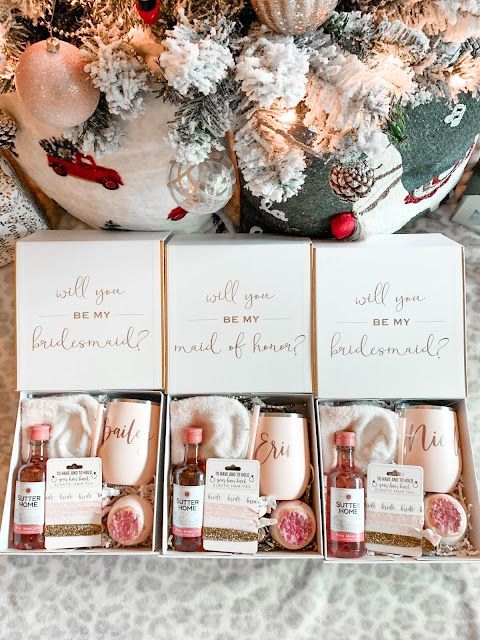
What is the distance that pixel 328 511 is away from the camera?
3.77 ft

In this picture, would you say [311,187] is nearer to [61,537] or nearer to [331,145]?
[331,145]

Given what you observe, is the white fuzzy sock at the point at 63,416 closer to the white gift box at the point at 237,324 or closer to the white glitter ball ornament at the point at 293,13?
the white gift box at the point at 237,324

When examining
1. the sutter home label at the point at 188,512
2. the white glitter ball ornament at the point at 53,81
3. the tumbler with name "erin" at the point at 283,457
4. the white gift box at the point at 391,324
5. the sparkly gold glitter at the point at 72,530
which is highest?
the white glitter ball ornament at the point at 53,81

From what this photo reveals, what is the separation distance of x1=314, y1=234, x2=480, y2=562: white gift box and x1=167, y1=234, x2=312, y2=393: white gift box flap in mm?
44

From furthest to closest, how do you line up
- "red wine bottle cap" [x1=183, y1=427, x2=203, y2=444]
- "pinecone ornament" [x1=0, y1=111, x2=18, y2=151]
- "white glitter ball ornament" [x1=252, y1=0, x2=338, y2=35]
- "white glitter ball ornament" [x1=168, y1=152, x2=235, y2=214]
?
"red wine bottle cap" [x1=183, y1=427, x2=203, y2=444] < "pinecone ornament" [x1=0, y1=111, x2=18, y2=151] < "white glitter ball ornament" [x1=168, y1=152, x2=235, y2=214] < "white glitter ball ornament" [x1=252, y1=0, x2=338, y2=35]

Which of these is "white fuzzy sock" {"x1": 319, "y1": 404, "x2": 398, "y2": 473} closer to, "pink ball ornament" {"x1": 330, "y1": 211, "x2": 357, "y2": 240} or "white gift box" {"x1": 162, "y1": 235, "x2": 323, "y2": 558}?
"white gift box" {"x1": 162, "y1": 235, "x2": 323, "y2": 558}

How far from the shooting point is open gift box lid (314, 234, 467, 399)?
3.82ft

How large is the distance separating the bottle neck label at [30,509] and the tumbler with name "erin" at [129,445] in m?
0.13

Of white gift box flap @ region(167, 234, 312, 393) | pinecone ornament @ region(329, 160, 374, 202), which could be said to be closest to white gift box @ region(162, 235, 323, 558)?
white gift box flap @ region(167, 234, 312, 393)

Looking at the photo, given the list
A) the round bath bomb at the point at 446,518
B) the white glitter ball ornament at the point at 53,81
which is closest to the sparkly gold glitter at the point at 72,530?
the round bath bomb at the point at 446,518

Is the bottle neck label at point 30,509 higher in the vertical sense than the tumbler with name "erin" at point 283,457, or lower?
lower

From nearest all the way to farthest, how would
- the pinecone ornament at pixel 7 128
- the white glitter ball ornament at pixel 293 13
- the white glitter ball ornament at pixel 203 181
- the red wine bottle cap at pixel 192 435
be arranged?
the white glitter ball ornament at pixel 293 13, the white glitter ball ornament at pixel 203 181, the pinecone ornament at pixel 7 128, the red wine bottle cap at pixel 192 435

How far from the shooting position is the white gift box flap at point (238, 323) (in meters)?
1.16

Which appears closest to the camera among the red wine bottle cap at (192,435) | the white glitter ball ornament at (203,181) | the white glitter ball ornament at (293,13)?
the white glitter ball ornament at (293,13)
